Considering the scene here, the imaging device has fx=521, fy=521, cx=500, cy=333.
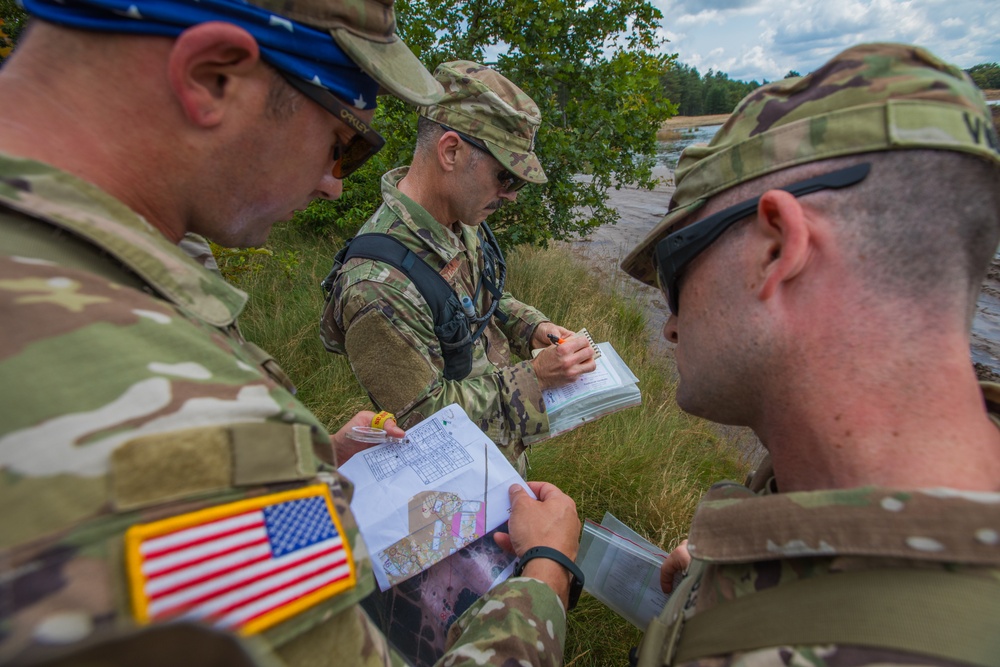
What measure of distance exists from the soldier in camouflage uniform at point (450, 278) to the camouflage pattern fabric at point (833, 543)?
1.17 m

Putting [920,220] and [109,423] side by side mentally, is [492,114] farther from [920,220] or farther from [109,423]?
[109,423]

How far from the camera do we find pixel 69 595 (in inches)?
20.8

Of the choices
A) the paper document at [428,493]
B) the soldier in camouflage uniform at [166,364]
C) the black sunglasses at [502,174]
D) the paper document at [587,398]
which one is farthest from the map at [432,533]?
the black sunglasses at [502,174]

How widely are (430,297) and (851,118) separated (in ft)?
4.87

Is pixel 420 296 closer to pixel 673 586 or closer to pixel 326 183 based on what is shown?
pixel 326 183

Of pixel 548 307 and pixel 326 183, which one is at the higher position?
pixel 326 183

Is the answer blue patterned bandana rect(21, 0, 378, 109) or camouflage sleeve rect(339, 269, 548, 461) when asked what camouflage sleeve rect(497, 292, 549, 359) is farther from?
blue patterned bandana rect(21, 0, 378, 109)

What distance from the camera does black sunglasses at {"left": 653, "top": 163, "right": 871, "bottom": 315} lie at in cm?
101

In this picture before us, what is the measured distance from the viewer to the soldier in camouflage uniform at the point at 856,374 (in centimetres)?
80

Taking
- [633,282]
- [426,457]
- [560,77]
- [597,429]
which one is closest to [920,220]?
[426,457]

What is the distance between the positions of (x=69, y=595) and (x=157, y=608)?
3.8 inches

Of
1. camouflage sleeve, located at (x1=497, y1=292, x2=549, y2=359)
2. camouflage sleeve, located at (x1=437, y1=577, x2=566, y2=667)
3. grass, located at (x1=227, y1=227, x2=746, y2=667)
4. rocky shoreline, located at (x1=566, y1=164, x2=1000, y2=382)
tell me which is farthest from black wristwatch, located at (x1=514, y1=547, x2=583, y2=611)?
rocky shoreline, located at (x1=566, y1=164, x2=1000, y2=382)

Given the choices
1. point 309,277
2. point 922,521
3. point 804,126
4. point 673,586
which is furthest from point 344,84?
point 309,277

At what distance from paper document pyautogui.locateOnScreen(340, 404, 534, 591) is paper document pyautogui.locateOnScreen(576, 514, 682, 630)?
336 millimetres
